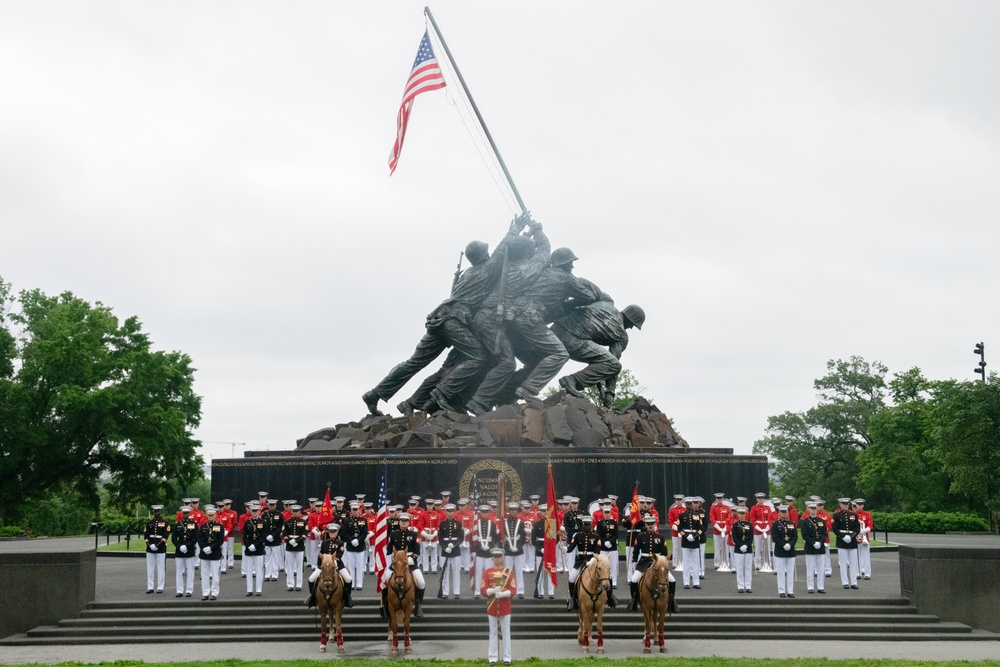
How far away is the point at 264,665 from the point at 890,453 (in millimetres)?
48800

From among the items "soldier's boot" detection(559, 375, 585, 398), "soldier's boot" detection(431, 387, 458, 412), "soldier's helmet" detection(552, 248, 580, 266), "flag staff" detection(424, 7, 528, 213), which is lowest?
"soldier's boot" detection(431, 387, 458, 412)

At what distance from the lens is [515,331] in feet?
97.4

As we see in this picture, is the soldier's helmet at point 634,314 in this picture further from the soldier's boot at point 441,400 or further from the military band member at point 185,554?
the military band member at point 185,554

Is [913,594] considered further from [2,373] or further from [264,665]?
[2,373]

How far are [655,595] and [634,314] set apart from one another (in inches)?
706

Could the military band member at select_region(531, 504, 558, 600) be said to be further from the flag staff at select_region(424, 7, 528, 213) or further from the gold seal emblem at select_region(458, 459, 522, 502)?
the flag staff at select_region(424, 7, 528, 213)

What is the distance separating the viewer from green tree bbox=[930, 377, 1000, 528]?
129 ft

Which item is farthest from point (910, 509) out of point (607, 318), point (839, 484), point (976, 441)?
point (607, 318)

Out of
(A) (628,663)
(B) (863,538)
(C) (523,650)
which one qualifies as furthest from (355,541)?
(B) (863,538)

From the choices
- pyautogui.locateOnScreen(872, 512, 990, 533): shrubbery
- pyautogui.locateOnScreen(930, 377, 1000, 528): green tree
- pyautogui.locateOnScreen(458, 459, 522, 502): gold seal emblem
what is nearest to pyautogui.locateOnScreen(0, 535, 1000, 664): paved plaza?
pyautogui.locateOnScreen(458, 459, 522, 502): gold seal emblem

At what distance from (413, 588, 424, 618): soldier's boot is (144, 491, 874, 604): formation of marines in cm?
6

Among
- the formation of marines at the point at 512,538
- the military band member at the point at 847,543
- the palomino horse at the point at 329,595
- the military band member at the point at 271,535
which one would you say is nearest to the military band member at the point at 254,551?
the formation of marines at the point at 512,538

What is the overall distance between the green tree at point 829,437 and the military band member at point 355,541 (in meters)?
49.3

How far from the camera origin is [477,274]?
97.3 feet
